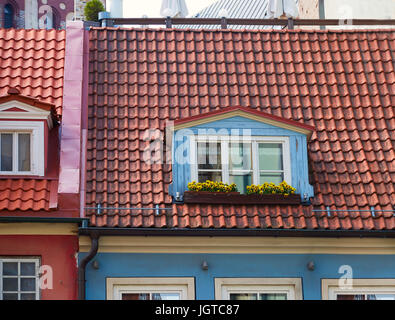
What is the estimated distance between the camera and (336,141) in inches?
660

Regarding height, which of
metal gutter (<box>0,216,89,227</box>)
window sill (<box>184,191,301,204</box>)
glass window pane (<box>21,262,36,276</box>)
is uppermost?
window sill (<box>184,191,301,204</box>)

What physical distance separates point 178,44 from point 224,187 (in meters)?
3.77

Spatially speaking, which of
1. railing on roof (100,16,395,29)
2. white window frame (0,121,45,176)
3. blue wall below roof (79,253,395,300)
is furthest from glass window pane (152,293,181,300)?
railing on roof (100,16,395,29)

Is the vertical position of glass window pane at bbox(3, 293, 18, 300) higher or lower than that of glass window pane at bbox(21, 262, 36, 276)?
lower

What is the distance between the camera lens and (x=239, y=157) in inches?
626

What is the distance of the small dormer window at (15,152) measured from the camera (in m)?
15.9

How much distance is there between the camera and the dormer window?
52.1 feet

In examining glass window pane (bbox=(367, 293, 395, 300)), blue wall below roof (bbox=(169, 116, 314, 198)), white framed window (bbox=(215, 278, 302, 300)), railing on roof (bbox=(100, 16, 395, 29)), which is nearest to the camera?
white framed window (bbox=(215, 278, 302, 300))

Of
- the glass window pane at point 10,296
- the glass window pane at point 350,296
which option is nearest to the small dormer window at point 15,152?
the glass window pane at point 10,296

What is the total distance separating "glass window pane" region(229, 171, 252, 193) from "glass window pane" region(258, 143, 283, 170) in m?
0.27

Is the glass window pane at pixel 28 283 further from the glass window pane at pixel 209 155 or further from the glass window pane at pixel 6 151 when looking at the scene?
the glass window pane at pixel 209 155

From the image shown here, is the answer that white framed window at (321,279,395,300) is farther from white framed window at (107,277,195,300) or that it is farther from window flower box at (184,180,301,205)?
white framed window at (107,277,195,300)

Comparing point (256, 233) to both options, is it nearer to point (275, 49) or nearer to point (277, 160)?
point (277, 160)

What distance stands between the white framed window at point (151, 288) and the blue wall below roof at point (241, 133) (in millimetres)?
1425
